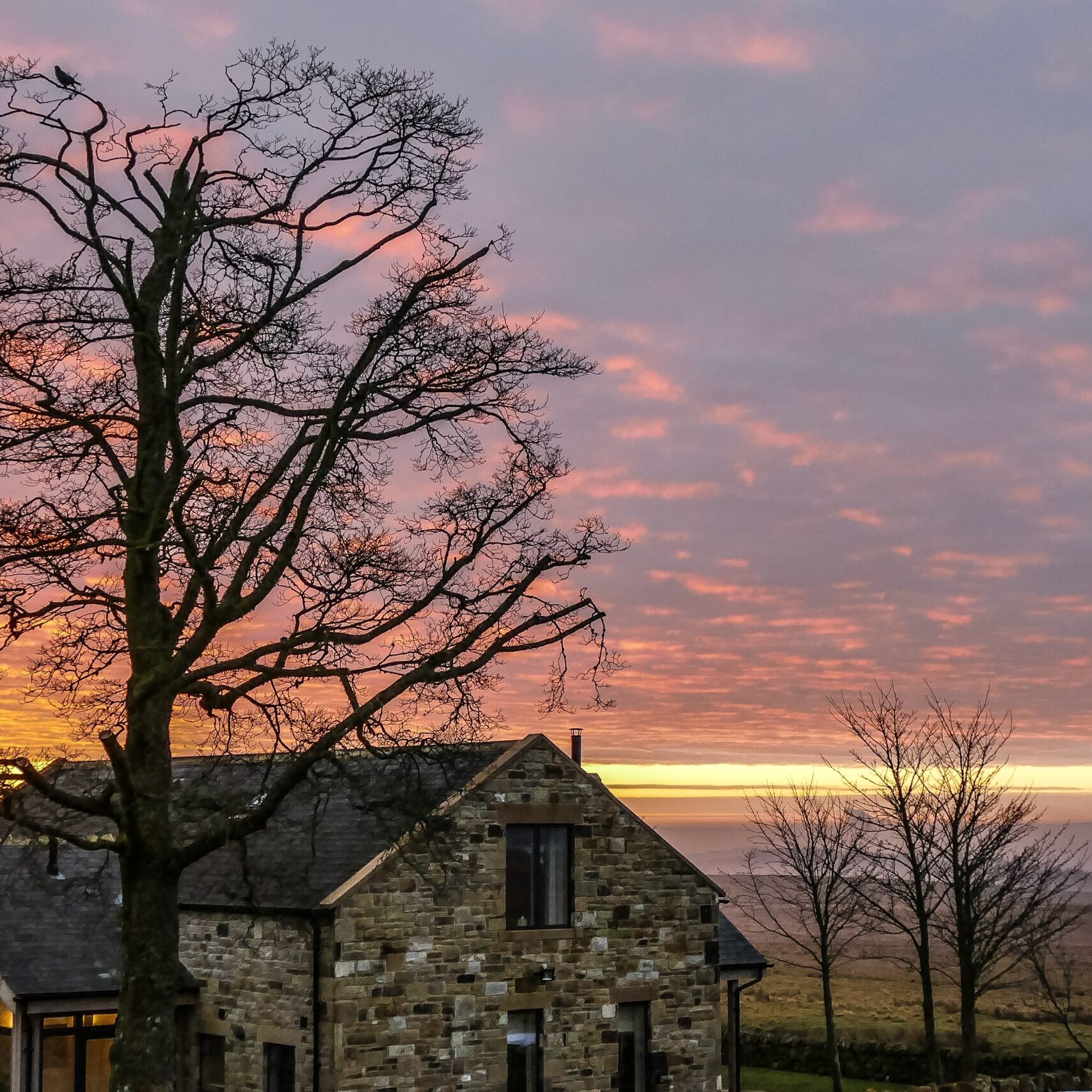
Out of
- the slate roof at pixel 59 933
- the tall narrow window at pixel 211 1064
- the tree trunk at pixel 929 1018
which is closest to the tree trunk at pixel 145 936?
the slate roof at pixel 59 933

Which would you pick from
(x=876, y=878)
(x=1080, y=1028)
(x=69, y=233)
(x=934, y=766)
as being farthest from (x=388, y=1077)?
(x=1080, y=1028)

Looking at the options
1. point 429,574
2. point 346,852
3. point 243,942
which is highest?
point 429,574

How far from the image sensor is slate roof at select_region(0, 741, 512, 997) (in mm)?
22578

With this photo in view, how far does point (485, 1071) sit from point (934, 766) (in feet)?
53.0

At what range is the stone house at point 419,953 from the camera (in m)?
21.7

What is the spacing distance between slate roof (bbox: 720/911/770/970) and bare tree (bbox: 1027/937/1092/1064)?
5.98 m

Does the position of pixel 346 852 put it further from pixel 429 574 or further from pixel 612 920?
pixel 429 574

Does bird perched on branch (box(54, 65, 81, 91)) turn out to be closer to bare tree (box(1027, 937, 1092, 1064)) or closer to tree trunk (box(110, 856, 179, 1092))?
tree trunk (box(110, 856, 179, 1092))

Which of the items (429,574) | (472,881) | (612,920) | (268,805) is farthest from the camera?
(612,920)

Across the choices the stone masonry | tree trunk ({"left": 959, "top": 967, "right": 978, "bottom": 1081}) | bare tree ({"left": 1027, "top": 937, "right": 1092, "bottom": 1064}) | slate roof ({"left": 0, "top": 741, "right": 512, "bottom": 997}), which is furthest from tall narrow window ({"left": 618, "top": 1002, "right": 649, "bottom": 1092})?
bare tree ({"left": 1027, "top": 937, "right": 1092, "bottom": 1064})

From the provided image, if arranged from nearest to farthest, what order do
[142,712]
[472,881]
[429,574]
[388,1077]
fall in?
[142,712], [429,574], [388,1077], [472,881]

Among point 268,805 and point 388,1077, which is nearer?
point 268,805

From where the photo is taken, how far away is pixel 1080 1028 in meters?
52.1

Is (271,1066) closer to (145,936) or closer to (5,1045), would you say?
(5,1045)
